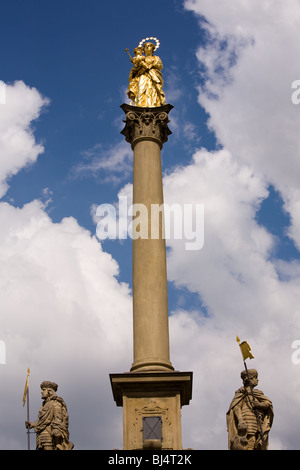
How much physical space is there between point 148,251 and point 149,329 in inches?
121

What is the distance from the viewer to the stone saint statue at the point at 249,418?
22.5 metres

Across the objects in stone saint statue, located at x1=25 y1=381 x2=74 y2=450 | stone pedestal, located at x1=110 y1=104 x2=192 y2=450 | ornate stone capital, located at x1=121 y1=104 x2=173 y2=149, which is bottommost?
stone saint statue, located at x1=25 y1=381 x2=74 y2=450

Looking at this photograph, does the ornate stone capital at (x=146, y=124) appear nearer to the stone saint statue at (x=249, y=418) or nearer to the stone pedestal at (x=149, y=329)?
the stone pedestal at (x=149, y=329)

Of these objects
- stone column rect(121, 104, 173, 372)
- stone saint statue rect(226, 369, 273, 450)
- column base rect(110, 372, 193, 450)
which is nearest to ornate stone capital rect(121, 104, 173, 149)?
stone column rect(121, 104, 173, 372)

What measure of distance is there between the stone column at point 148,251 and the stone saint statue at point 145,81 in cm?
94

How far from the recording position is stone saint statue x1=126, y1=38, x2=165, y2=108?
30.6 m

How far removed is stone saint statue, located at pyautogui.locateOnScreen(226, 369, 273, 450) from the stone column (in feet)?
9.08

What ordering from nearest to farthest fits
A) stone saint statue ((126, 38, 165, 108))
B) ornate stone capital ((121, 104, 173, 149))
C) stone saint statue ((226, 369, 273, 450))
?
1. stone saint statue ((226, 369, 273, 450))
2. ornate stone capital ((121, 104, 173, 149))
3. stone saint statue ((126, 38, 165, 108))

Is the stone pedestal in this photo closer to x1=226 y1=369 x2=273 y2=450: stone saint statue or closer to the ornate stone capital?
the ornate stone capital

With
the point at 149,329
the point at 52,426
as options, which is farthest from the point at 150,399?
the point at 52,426

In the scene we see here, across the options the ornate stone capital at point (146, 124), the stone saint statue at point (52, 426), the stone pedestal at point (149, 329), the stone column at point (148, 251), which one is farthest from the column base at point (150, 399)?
the ornate stone capital at point (146, 124)

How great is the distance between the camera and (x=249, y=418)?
22891 mm
